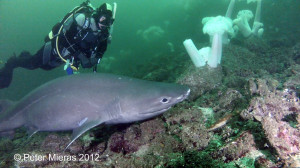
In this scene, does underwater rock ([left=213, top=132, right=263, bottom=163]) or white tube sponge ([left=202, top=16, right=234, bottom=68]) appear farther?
white tube sponge ([left=202, top=16, right=234, bottom=68])

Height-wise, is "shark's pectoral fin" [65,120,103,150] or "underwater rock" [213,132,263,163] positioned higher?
"shark's pectoral fin" [65,120,103,150]

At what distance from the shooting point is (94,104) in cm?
368

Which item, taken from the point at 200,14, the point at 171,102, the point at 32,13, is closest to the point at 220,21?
the point at 171,102

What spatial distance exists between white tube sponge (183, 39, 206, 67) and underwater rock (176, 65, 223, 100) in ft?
0.71

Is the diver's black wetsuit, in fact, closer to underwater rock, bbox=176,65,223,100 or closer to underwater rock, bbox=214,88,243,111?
underwater rock, bbox=176,65,223,100

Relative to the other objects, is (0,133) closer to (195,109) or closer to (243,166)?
(195,109)

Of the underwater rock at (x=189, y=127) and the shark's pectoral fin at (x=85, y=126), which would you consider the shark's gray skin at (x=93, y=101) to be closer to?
the shark's pectoral fin at (x=85, y=126)

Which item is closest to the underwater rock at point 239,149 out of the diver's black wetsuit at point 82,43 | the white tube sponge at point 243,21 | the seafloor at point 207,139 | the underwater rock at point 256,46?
the seafloor at point 207,139

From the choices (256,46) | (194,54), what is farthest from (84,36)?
(256,46)

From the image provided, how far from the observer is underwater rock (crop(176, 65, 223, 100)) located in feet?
18.5

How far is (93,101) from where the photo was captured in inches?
146

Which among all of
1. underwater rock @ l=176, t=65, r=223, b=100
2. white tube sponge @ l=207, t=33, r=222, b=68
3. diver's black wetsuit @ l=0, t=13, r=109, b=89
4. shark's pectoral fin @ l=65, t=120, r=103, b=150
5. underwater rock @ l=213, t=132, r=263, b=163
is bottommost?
underwater rock @ l=213, t=132, r=263, b=163

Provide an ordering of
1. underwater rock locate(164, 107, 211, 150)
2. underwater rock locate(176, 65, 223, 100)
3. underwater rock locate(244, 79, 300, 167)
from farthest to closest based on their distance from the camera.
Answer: underwater rock locate(176, 65, 223, 100), underwater rock locate(164, 107, 211, 150), underwater rock locate(244, 79, 300, 167)

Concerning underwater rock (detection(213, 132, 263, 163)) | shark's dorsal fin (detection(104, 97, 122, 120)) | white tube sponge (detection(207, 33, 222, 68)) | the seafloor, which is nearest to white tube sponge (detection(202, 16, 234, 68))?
white tube sponge (detection(207, 33, 222, 68))
